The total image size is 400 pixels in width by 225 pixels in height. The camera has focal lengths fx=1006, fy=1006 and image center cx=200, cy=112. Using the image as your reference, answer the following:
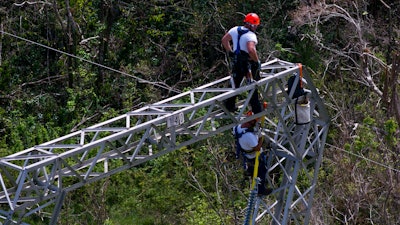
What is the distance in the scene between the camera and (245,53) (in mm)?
15008

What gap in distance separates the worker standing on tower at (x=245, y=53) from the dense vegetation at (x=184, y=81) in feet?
25.3

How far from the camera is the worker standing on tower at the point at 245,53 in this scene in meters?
14.8

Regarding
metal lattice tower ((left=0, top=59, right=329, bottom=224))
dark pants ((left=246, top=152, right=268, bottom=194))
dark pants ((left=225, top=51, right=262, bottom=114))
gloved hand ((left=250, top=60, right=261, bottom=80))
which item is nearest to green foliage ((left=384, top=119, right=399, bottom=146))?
metal lattice tower ((left=0, top=59, right=329, bottom=224))

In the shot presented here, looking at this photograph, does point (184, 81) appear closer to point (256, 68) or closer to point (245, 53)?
point (256, 68)

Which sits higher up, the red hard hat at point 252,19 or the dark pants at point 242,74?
the red hard hat at point 252,19

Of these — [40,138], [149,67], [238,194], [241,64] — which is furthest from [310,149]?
[149,67]

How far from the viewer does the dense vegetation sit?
23875mm

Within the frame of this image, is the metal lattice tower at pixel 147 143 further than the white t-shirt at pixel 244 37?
No

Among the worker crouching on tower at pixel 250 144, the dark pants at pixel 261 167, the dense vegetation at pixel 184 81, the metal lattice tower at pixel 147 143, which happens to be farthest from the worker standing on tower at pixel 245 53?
the dense vegetation at pixel 184 81

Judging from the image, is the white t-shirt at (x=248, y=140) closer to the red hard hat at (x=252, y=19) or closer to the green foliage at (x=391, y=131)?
the red hard hat at (x=252, y=19)

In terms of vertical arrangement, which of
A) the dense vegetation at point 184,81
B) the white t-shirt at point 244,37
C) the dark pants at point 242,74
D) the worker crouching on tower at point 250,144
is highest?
the white t-shirt at point 244,37

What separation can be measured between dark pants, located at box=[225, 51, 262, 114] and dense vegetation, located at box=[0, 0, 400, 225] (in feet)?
25.0

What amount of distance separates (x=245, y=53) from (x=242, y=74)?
0.43 meters

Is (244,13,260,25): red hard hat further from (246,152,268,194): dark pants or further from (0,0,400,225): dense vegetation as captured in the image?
(0,0,400,225): dense vegetation
